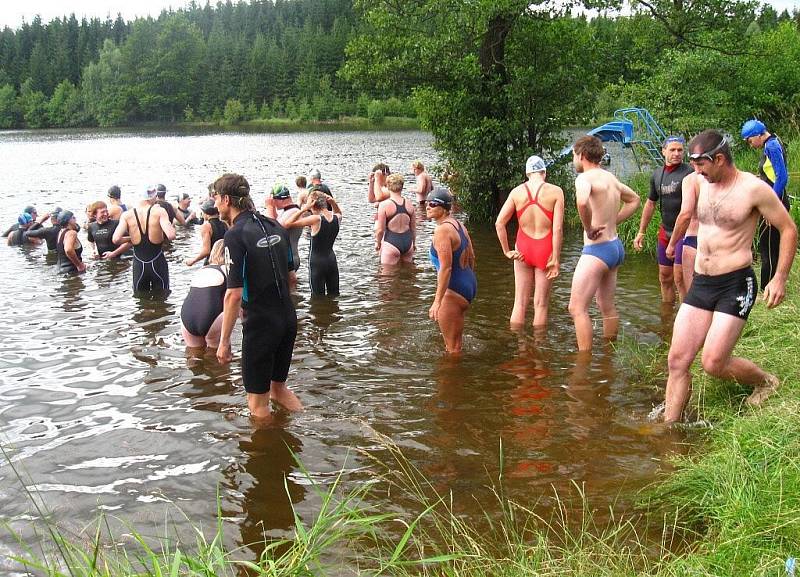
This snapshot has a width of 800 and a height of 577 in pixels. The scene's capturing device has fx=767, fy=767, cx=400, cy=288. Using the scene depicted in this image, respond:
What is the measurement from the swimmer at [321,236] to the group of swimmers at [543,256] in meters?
0.02

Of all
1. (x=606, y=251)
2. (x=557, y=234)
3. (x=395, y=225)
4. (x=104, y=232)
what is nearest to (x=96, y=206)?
(x=104, y=232)

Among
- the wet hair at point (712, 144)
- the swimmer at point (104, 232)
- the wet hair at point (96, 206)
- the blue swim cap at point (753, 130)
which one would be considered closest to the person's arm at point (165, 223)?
the swimmer at point (104, 232)

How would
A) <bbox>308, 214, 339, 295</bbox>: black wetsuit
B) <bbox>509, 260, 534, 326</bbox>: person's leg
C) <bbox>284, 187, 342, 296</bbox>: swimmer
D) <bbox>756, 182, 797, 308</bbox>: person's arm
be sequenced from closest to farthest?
<bbox>756, 182, 797, 308</bbox>: person's arm < <bbox>509, 260, 534, 326</bbox>: person's leg < <bbox>284, 187, 342, 296</bbox>: swimmer < <bbox>308, 214, 339, 295</bbox>: black wetsuit

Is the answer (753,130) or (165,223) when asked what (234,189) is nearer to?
(165,223)

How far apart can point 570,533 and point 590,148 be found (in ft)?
13.2

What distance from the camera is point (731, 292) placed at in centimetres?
517

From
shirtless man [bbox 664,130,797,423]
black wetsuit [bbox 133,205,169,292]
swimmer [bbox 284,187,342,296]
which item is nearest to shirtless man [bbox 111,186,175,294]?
black wetsuit [bbox 133,205,169,292]

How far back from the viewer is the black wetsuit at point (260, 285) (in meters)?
5.86

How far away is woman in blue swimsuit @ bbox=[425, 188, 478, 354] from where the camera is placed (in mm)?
7336

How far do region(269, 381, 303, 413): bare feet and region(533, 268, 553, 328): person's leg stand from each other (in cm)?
310

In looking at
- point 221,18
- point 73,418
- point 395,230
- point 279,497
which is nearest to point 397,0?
point 395,230

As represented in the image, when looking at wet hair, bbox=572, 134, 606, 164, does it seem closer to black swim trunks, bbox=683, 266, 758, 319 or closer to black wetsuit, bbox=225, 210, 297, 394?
black swim trunks, bbox=683, 266, 758, 319

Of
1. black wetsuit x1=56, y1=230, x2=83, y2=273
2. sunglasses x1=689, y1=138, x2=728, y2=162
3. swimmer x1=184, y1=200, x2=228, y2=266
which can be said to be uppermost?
sunglasses x1=689, y1=138, x2=728, y2=162

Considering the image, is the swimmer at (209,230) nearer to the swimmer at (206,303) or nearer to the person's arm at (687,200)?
the swimmer at (206,303)
